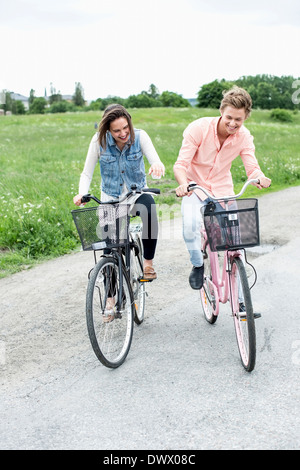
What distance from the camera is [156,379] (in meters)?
3.68

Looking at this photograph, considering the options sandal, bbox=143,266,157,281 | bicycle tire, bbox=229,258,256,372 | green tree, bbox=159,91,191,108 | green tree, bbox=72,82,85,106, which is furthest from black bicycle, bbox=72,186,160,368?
green tree, bbox=72,82,85,106

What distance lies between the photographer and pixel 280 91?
116312mm

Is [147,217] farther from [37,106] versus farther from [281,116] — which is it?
[37,106]

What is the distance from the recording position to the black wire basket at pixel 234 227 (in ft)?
11.6

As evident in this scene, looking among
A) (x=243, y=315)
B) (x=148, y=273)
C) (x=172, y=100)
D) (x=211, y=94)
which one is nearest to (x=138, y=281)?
(x=148, y=273)

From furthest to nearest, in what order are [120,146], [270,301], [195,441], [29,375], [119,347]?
[270,301], [120,146], [119,347], [29,375], [195,441]

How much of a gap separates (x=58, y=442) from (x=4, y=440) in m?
0.33

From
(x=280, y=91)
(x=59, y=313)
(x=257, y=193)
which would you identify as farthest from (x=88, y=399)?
(x=280, y=91)

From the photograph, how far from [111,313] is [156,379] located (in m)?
0.65

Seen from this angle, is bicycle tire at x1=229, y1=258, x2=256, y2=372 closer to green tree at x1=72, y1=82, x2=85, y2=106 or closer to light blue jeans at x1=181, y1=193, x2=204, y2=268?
light blue jeans at x1=181, y1=193, x2=204, y2=268

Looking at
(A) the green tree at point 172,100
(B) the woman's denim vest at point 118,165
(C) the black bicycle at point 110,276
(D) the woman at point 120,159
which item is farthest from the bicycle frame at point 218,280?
(A) the green tree at point 172,100

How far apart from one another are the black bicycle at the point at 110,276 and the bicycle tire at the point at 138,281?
21 centimetres

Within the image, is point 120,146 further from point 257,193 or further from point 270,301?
point 257,193

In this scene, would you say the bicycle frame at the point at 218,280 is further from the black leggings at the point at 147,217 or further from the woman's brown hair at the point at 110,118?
the woman's brown hair at the point at 110,118
